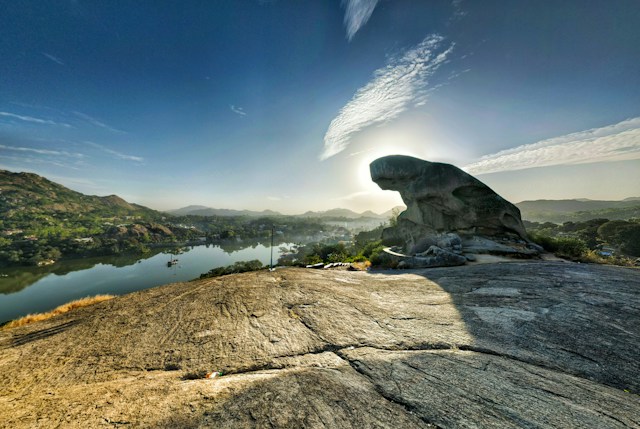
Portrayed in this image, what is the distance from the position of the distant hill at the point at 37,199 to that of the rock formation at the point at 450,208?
173m

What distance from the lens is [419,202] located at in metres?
21.8

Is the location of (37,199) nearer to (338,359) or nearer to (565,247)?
(338,359)

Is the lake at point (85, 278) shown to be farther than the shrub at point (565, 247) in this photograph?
Yes

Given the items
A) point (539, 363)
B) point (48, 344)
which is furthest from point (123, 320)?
point (539, 363)

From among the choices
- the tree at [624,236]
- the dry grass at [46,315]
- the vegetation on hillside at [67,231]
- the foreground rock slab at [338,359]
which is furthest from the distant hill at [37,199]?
the tree at [624,236]

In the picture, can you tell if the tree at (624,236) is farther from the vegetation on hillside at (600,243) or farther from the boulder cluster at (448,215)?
the boulder cluster at (448,215)

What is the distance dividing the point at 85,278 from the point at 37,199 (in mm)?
137952

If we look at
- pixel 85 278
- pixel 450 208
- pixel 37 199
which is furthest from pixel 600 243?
pixel 37 199

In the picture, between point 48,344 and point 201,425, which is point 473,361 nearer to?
point 201,425

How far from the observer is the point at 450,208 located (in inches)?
A: 745

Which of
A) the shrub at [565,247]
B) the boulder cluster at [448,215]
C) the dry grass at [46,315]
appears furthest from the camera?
the boulder cluster at [448,215]

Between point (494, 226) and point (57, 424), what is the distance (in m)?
22.1

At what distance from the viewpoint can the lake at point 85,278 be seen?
40.2m

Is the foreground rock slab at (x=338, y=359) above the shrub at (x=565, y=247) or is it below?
below
